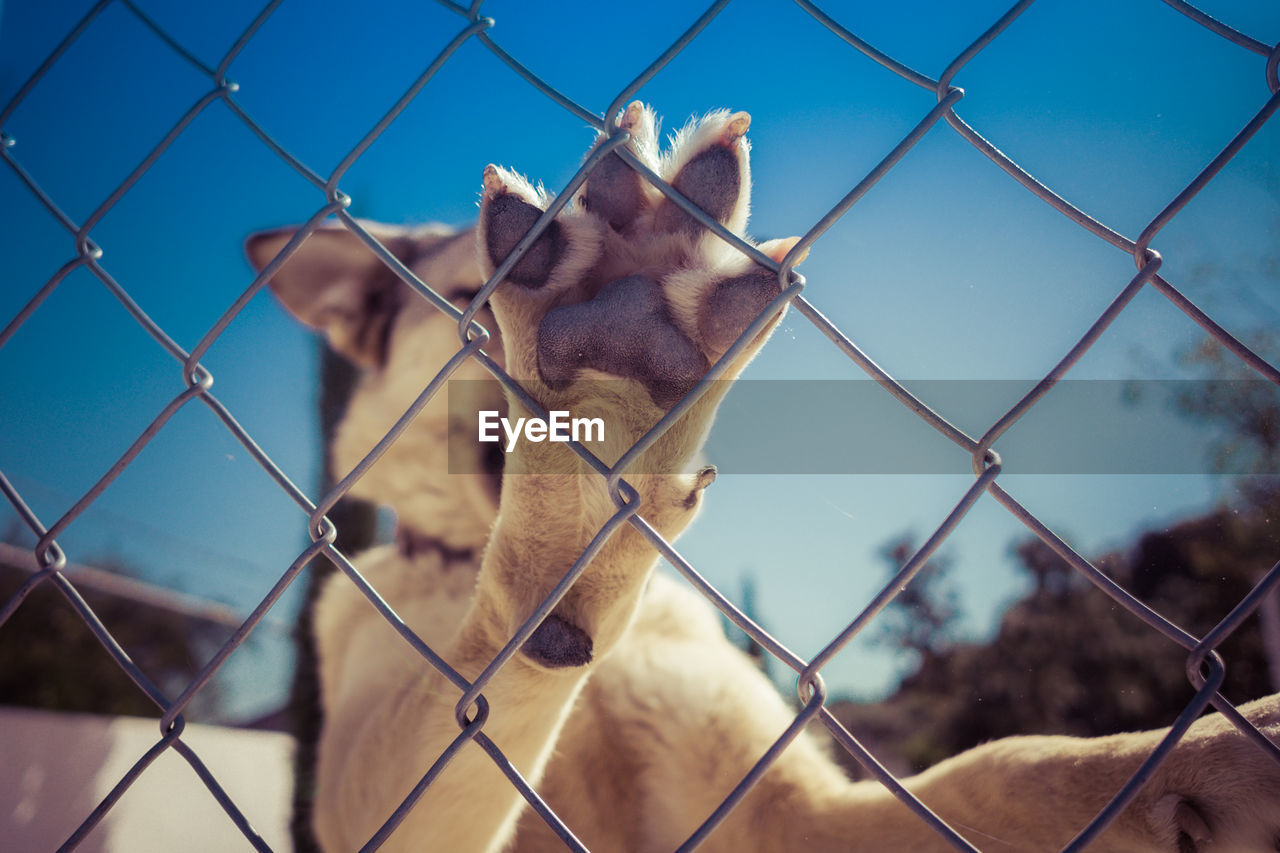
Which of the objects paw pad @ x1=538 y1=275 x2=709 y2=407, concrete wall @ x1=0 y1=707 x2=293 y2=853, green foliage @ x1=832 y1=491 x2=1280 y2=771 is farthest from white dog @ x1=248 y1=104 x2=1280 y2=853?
concrete wall @ x1=0 y1=707 x2=293 y2=853

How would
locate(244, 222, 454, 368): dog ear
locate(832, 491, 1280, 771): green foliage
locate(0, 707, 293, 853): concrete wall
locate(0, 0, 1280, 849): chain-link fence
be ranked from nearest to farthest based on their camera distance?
locate(0, 0, 1280, 849): chain-link fence
locate(832, 491, 1280, 771): green foliage
locate(244, 222, 454, 368): dog ear
locate(0, 707, 293, 853): concrete wall

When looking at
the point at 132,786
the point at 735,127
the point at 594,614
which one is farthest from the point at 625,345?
the point at 132,786

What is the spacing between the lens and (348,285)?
2.66 metres

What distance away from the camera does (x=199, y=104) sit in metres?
1.32

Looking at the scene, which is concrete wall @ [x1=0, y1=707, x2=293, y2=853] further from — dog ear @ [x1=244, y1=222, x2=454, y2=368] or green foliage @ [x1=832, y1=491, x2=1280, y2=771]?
green foliage @ [x1=832, y1=491, x2=1280, y2=771]

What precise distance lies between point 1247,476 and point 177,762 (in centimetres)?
488

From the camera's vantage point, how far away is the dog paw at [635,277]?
3.29 feet

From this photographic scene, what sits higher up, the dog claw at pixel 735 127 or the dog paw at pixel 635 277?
the dog claw at pixel 735 127

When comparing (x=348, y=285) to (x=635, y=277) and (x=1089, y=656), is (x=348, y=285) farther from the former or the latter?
(x=1089, y=656)

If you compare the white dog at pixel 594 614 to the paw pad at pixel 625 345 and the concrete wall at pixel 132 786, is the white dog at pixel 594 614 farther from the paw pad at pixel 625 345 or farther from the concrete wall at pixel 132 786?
the concrete wall at pixel 132 786

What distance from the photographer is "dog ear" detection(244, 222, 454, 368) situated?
2.61m

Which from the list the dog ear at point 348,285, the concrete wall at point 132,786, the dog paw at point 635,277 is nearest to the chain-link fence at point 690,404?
the dog paw at point 635,277

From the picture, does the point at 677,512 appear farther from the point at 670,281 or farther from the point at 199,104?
the point at 199,104

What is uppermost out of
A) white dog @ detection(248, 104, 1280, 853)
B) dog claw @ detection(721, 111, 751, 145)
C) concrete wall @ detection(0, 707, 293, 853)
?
dog claw @ detection(721, 111, 751, 145)
